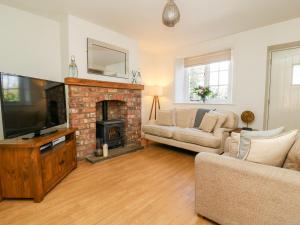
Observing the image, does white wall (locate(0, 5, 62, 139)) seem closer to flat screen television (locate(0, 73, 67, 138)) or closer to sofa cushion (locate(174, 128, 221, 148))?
flat screen television (locate(0, 73, 67, 138))

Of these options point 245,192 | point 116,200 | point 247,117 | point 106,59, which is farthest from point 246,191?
point 106,59

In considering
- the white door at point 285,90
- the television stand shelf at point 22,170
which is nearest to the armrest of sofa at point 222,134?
the white door at point 285,90

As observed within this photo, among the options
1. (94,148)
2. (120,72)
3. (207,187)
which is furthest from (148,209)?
(120,72)

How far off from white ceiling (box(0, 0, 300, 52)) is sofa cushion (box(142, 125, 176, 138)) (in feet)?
6.46

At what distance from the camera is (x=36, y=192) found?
5.76ft

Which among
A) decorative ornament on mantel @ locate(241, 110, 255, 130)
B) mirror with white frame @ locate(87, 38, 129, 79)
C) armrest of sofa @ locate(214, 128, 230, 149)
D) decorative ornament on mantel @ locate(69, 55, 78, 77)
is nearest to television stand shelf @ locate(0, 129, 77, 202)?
decorative ornament on mantel @ locate(69, 55, 78, 77)

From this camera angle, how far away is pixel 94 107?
10.2 feet

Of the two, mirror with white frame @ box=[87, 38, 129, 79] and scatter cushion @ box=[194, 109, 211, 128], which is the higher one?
mirror with white frame @ box=[87, 38, 129, 79]

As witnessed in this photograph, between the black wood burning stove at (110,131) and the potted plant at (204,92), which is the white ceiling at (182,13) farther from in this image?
the black wood burning stove at (110,131)

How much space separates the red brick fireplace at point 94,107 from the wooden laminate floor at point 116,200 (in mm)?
572

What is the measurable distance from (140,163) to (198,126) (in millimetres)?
1515

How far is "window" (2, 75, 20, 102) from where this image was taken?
170 centimetres

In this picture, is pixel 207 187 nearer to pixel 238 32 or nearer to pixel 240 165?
pixel 240 165

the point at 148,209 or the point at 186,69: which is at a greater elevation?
the point at 186,69
